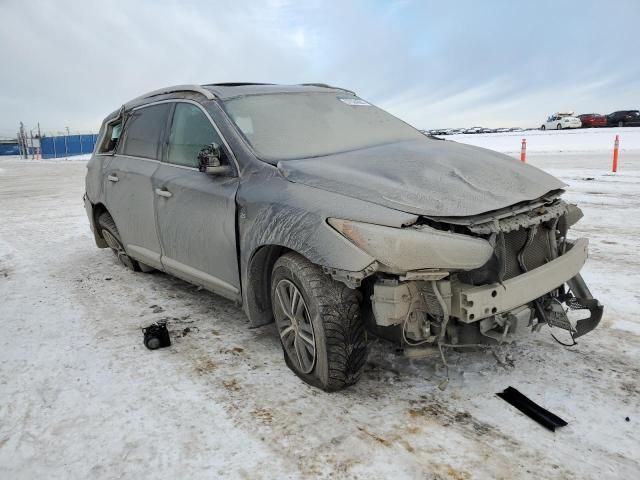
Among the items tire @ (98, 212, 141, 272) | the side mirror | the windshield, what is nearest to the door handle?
the side mirror

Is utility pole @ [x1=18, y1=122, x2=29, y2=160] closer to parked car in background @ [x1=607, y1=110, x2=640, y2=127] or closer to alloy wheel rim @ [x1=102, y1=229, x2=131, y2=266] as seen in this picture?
alloy wheel rim @ [x1=102, y1=229, x2=131, y2=266]

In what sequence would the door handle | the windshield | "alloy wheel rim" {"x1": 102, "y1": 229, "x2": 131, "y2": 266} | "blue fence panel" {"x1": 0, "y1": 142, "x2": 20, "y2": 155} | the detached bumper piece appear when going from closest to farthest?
the detached bumper piece < the windshield < the door handle < "alloy wheel rim" {"x1": 102, "y1": 229, "x2": 131, "y2": 266} < "blue fence panel" {"x1": 0, "y1": 142, "x2": 20, "y2": 155}

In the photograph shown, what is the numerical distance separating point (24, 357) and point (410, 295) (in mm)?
2680

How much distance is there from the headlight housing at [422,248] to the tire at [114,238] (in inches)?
145

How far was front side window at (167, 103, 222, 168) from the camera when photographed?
384cm

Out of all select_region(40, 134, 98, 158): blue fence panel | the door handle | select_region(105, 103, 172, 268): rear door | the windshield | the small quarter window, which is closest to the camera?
the windshield

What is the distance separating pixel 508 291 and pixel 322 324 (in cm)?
97

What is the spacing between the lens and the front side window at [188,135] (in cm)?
384

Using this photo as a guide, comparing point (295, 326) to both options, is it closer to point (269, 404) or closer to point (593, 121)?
point (269, 404)

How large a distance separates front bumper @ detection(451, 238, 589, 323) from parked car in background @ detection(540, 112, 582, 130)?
47.9 m

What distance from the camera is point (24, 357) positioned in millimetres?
3557

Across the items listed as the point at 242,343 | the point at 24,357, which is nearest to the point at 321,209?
the point at 242,343

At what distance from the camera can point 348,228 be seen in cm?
262

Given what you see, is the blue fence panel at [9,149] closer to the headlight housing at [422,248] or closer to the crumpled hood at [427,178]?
the crumpled hood at [427,178]
